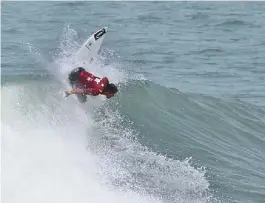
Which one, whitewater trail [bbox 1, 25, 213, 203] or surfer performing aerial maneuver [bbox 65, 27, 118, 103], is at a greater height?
surfer performing aerial maneuver [bbox 65, 27, 118, 103]

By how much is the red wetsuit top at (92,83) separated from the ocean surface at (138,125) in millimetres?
932

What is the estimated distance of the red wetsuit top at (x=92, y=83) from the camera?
486 inches

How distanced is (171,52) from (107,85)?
42.9 feet

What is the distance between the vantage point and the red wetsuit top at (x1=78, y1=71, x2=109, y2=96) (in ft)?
40.5

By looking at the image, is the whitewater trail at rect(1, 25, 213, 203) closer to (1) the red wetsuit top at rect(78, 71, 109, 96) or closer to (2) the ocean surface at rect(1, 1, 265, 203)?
(2) the ocean surface at rect(1, 1, 265, 203)

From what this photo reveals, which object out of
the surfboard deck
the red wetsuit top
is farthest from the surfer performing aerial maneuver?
the surfboard deck

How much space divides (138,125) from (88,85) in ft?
7.57

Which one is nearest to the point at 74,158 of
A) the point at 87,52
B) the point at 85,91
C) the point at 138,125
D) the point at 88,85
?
the point at 85,91

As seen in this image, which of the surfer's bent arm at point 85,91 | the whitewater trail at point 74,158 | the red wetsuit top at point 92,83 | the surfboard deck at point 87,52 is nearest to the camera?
the whitewater trail at point 74,158

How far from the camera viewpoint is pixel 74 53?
1602 cm

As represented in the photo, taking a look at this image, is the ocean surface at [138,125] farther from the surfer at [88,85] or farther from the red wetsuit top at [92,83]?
the red wetsuit top at [92,83]

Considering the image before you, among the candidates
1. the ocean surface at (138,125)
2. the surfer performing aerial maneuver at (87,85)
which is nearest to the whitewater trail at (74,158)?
the ocean surface at (138,125)

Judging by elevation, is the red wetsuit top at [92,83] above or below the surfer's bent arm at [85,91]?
above

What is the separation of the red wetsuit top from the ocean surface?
932 mm
